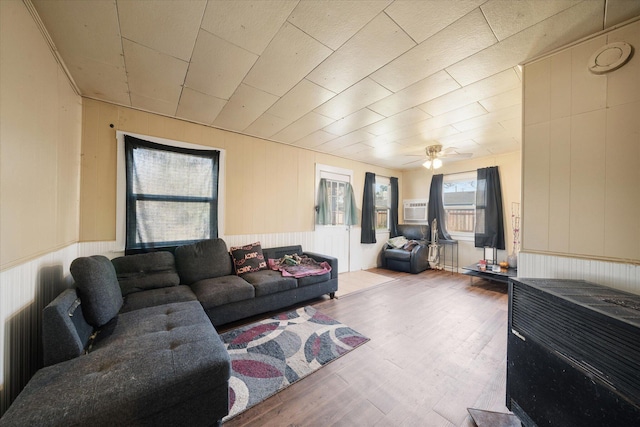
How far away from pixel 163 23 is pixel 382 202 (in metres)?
4.97

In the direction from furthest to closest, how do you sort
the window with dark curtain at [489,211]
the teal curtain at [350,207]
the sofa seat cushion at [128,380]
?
1. the teal curtain at [350,207]
2. the window with dark curtain at [489,211]
3. the sofa seat cushion at [128,380]

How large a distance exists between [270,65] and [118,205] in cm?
228

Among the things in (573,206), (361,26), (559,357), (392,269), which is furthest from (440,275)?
(361,26)

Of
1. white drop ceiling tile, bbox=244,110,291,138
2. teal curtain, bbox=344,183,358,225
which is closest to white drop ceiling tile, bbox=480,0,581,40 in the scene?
white drop ceiling tile, bbox=244,110,291,138

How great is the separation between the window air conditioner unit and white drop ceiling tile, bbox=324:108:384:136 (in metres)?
3.34

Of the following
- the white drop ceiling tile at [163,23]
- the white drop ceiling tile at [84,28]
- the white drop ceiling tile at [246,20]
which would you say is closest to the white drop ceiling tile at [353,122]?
the white drop ceiling tile at [246,20]

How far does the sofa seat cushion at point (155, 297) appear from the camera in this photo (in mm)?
1920

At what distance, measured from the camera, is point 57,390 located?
97 cm

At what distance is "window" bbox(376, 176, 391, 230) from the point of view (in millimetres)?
5418

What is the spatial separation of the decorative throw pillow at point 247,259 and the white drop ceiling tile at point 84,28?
2229 mm

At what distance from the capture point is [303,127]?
121 inches

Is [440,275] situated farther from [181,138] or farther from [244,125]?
[181,138]

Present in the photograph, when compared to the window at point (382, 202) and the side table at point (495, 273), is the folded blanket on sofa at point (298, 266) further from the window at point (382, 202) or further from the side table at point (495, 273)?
the side table at point (495, 273)

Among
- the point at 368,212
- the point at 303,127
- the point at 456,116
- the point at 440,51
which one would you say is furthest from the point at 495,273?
the point at 303,127
